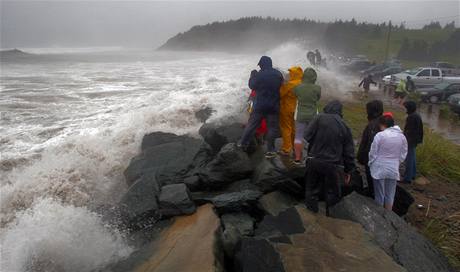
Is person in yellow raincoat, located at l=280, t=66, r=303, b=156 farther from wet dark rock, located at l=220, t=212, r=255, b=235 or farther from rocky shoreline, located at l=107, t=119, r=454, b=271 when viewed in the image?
wet dark rock, located at l=220, t=212, r=255, b=235

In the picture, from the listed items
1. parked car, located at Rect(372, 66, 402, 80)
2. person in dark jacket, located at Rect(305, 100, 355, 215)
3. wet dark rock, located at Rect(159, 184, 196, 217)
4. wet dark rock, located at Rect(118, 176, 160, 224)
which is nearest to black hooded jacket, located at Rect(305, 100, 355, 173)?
person in dark jacket, located at Rect(305, 100, 355, 215)

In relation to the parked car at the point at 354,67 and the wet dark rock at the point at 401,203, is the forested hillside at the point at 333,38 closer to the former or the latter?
the parked car at the point at 354,67

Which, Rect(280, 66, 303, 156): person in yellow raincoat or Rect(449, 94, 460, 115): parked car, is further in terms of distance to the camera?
Rect(449, 94, 460, 115): parked car

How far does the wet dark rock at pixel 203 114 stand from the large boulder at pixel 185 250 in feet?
25.5

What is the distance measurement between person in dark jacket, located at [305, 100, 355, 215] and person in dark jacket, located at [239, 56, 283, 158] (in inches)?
56.6

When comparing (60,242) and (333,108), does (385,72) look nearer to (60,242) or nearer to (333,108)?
(333,108)

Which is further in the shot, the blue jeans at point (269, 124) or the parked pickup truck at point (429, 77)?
the parked pickup truck at point (429, 77)

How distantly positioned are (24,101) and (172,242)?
1401 centimetres

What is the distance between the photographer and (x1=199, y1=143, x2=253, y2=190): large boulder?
6.80m

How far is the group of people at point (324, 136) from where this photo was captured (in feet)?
17.7

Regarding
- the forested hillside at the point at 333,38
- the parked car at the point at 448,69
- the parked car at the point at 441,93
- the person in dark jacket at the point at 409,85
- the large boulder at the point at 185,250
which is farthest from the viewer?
the forested hillside at the point at 333,38

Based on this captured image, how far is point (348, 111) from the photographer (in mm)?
15250

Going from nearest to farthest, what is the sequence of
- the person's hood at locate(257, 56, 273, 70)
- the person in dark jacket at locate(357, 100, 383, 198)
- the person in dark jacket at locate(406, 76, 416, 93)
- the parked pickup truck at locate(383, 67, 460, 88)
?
the person in dark jacket at locate(357, 100, 383, 198) → the person's hood at locate(257, 56, 273, 70) → the person in dark jacket at locate(406, 76, 416, 93) → the parked pickup truck at locate(383, 67, 460, 88)

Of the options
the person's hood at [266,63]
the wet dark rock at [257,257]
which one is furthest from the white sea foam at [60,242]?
the person's hood at [266,63]
